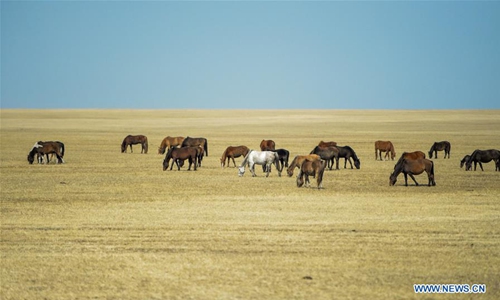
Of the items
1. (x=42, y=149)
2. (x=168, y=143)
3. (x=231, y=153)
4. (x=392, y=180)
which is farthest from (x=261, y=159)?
(x=168, y=143)

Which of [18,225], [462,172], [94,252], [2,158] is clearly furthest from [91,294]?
[2,158]

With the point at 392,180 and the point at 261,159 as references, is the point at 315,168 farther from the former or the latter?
the point at 261,159

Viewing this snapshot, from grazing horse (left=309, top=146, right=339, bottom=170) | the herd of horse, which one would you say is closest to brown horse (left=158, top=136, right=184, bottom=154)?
the herd of horse

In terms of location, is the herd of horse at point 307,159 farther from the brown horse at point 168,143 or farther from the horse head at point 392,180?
the brown horse at point 168,143

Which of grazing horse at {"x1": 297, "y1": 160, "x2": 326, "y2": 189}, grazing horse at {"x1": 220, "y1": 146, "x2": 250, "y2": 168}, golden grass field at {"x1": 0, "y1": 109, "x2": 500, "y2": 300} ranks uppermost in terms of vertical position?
grazing horse at {"x1": 220, "y1": 146, "x2": 250, "y2": 168}

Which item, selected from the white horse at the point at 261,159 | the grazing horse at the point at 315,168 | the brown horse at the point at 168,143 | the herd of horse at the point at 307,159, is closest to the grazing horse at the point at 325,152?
the herd of horse at the point at 307,159

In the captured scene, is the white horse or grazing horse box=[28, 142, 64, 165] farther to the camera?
grazing horse box=[28, 142, 64, 165]

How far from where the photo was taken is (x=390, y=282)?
9984mm

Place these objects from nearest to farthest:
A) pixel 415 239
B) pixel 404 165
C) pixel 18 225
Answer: pixel 415 239
pixel 18 225
pixel 404 165

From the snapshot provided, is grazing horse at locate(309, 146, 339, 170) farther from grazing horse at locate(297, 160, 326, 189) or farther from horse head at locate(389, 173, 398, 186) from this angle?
grazing horse at locate(297, 160, 326, 189)

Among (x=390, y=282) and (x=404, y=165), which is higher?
(x=404, y=165)

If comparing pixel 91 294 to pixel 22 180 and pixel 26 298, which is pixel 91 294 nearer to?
pixel 26 298

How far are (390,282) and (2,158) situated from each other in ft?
92.0

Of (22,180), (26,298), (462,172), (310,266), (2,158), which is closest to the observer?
(26,298)
